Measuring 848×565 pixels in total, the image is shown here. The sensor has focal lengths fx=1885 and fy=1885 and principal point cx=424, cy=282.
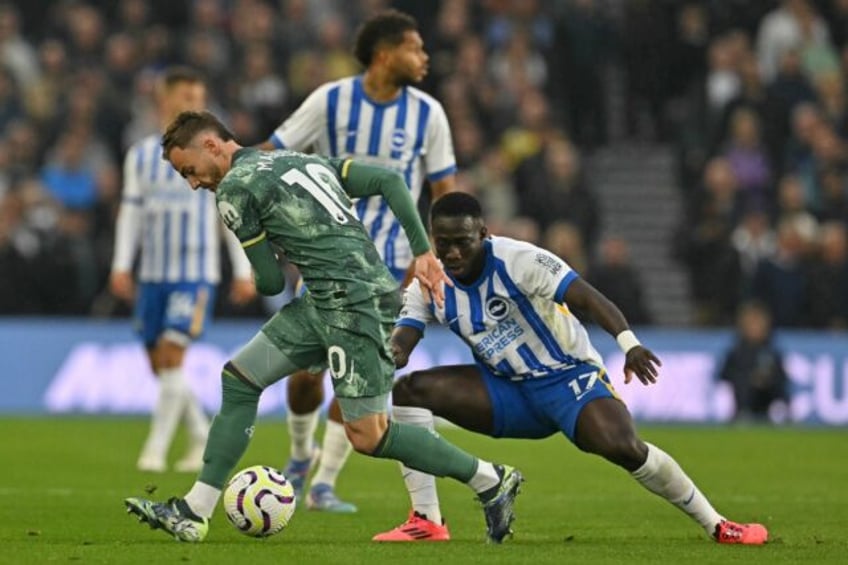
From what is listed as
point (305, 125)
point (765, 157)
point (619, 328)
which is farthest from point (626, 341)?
point (765, 157)

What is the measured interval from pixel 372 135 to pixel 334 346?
2633 mm

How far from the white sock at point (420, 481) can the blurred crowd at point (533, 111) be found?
10949 mm

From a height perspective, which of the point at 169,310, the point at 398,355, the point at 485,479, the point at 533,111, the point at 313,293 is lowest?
the point at 485,479

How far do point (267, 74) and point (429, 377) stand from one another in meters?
13.3

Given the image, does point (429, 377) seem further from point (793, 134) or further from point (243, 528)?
point (793, 134)

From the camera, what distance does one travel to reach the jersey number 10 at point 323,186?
28.9 ft

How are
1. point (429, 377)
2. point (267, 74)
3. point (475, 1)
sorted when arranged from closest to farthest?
point (429, 377) < point (267, 74) < point (475, 1)

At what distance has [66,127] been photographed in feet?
71.3

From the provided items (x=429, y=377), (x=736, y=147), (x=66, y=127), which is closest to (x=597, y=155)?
(x=736, y=147)

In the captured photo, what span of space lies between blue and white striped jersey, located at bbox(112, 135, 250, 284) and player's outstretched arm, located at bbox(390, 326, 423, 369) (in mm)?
4995

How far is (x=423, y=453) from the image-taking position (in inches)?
352

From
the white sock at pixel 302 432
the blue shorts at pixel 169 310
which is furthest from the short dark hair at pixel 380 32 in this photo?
the blue shorts at pixel 169 310

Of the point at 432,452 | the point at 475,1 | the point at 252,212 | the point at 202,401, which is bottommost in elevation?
the point at 202,401

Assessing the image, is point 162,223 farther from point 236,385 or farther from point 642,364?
point 642,364
